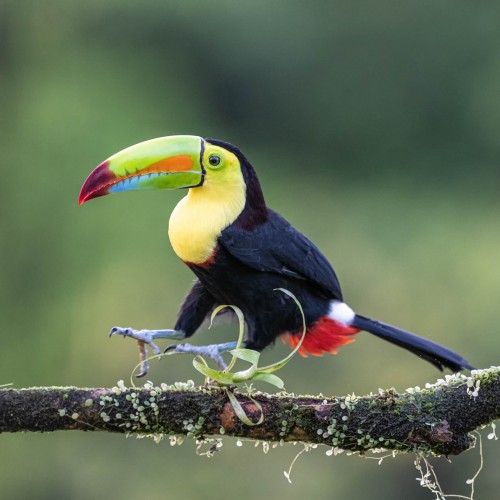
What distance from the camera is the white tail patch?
11.1 feet

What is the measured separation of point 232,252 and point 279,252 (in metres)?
0.17

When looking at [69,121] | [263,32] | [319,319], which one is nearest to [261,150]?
[263,32]

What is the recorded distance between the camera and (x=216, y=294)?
10.8 ft

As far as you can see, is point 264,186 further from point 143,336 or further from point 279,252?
point 143,336

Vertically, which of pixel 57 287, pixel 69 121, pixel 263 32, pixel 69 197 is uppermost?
pixel 263 32

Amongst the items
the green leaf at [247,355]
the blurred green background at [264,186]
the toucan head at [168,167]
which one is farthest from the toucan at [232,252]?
the blurred green background at [264,186]

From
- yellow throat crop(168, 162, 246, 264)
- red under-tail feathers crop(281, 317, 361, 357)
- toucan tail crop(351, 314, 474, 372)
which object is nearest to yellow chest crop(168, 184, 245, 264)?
yellow throat crop(168, 162, 246, 264)

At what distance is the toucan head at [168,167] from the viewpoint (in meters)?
3.05

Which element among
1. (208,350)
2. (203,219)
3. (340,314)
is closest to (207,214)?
(203,219)

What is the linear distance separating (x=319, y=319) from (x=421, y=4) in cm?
868

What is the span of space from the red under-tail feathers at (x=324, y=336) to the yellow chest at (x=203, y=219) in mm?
420

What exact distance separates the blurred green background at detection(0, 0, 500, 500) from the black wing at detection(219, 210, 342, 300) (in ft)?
9.65

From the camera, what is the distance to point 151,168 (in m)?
3.09

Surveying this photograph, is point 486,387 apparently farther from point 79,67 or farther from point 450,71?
point 450,71
